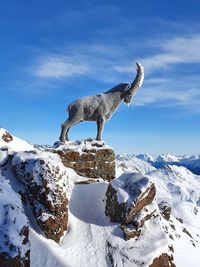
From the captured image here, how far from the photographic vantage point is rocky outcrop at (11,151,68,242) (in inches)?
1109

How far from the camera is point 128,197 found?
3102 centimetres

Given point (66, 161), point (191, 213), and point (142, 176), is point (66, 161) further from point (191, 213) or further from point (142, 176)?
point (191, 213)

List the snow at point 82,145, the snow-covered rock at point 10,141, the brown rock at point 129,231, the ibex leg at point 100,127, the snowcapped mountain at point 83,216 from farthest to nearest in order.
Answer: the snow-covered rock at point 10,141 < the ibex leg at point 100,127 < the snow at point 82,145 < the brown rock at point 129,231 < the snowcapped mountain at point 83,216

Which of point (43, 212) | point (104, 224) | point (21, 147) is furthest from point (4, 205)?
point (21, 147)

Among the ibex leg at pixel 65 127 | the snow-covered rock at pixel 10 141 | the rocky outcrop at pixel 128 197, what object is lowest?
the rocky outcrop at pixel 128 197

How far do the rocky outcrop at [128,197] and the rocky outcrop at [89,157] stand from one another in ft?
11.7

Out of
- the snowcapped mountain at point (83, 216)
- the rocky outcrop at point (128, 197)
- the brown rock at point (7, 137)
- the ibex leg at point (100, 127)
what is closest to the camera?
the snowcapped mountain at point (83, 216)

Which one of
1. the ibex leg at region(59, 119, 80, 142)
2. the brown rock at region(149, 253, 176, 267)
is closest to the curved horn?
the ibex leg at region(59, 119, 80, 142)

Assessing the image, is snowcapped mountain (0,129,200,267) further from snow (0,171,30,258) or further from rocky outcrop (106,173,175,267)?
snow (0,171,30,258)

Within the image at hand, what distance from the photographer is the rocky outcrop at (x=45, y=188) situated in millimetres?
28172

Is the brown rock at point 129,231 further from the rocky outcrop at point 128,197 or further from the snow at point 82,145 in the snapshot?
the snow at point 82,145

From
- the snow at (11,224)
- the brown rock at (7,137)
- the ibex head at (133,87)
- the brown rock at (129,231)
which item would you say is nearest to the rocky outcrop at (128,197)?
the brown rock at (129,231)

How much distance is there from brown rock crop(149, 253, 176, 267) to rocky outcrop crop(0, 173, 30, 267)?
35.0 ft

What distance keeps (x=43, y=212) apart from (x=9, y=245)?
31.1ft
